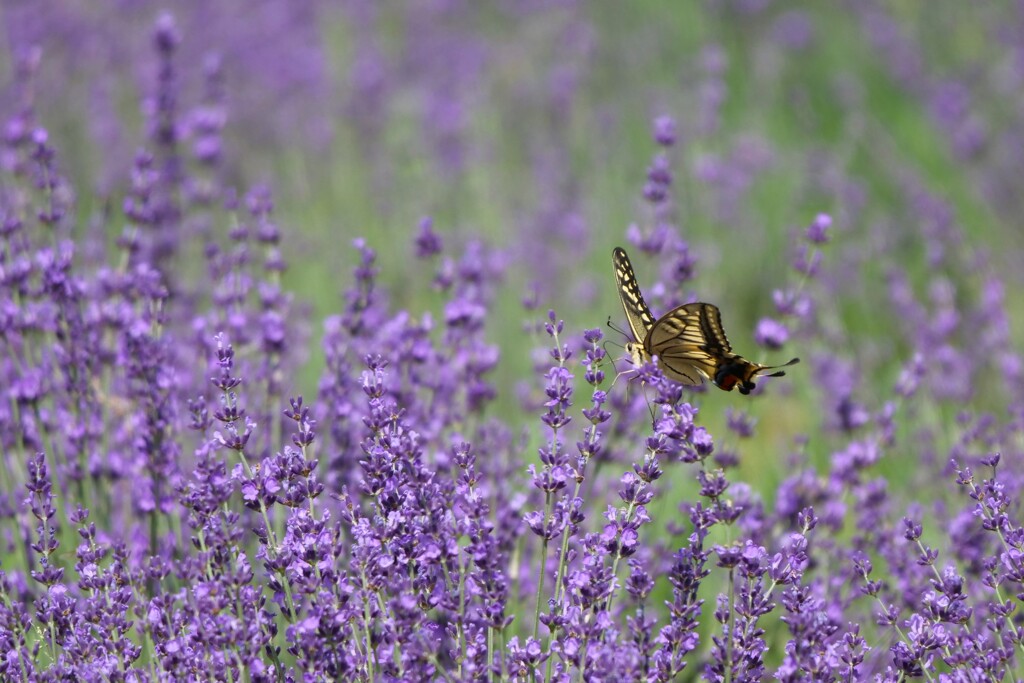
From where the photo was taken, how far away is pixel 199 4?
703cm

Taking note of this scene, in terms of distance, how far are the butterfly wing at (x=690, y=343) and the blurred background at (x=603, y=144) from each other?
1271 millimetres

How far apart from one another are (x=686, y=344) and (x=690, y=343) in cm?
2

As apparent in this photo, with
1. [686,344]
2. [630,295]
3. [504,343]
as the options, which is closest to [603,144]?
[504,343]

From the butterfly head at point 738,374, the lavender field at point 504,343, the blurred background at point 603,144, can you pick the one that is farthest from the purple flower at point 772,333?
the blurred background at point 603,144

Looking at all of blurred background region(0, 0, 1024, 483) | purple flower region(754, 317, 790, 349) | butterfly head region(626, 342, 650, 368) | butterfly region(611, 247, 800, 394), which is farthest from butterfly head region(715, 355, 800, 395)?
blurred background region(0, 0, 1024, 483)

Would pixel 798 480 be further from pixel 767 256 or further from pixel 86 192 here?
pixel 86 192

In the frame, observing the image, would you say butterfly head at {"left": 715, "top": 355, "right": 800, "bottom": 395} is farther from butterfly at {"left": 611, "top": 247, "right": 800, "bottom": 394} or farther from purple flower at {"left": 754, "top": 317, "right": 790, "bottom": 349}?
purple flower at {"left": 754, "top": 317, "right": 790, "bottom": 349}

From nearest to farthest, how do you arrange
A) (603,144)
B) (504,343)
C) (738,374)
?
(738,374)
(504,343)
(603,144)

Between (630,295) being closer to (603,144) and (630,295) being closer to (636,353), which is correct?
(636,353)

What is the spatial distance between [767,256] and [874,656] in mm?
2934

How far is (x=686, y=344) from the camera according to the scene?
2.27 m

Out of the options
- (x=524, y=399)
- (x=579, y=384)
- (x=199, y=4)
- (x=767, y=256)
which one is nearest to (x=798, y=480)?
(x=524, y=399)

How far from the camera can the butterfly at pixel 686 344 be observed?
84.9 inches

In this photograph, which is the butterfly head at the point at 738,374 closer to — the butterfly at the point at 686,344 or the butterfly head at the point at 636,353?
the butterfly at the point at 686,344
